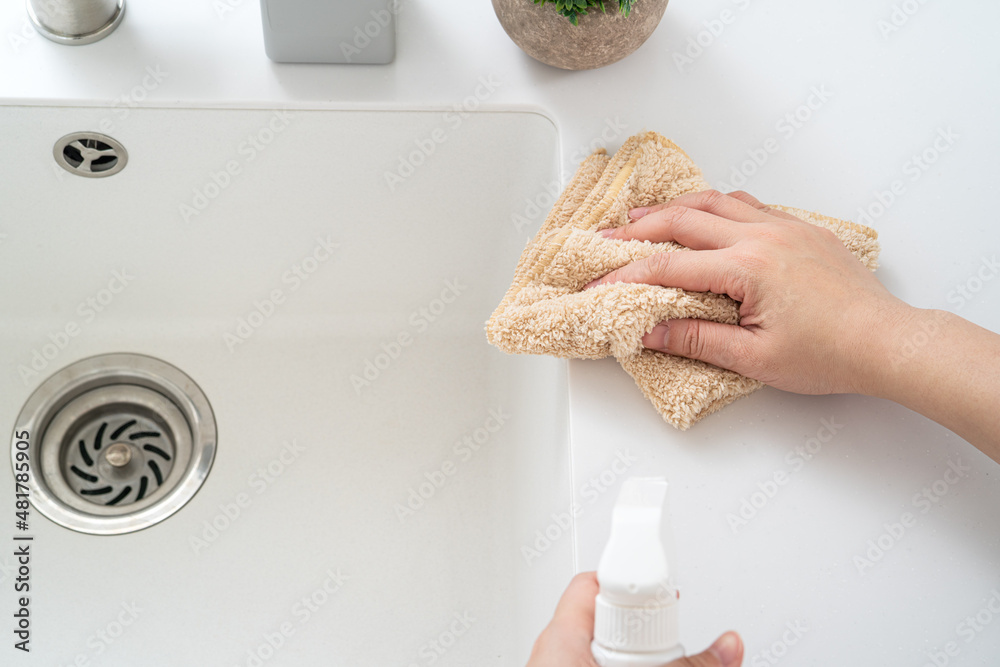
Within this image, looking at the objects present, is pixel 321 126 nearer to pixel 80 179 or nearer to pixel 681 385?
pixel 80 179

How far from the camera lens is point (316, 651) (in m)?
0.64

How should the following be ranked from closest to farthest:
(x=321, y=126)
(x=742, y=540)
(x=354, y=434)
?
(x=742, y=540), (x=321, y=126), (x=354, y=434)

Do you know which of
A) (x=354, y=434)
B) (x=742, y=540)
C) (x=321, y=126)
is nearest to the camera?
(x=742, y=540)

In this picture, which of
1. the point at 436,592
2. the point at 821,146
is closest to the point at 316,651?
the point at 436,592

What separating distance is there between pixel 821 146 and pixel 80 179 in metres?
0.63
